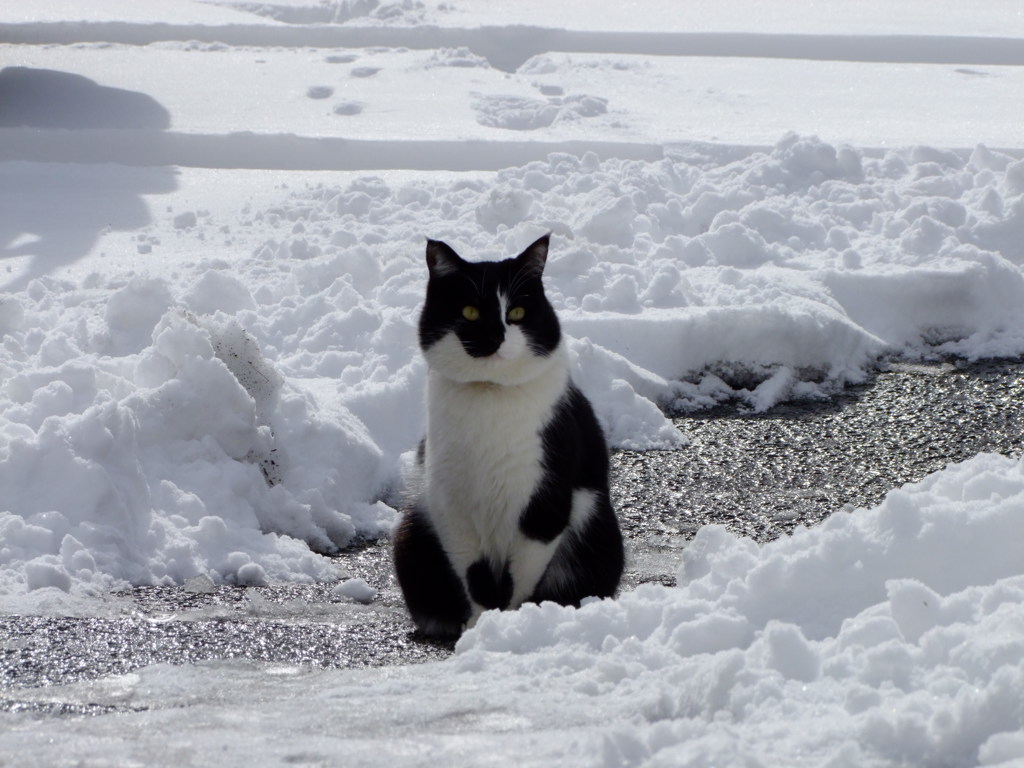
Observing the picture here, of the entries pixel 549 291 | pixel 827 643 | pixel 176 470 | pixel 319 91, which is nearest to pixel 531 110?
pixel 319 91

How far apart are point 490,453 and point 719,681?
1.38 m

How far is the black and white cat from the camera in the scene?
A: 3436 millimetres

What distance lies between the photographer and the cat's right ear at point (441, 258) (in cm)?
356

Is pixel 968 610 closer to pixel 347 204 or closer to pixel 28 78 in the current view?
pixel 347 204

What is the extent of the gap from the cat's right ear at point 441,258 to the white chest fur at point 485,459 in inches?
13.1

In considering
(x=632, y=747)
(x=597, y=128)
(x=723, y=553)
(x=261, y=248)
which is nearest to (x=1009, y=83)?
(x=597, y=128)

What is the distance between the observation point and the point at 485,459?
3.43 meters

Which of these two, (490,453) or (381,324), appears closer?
(490,453)

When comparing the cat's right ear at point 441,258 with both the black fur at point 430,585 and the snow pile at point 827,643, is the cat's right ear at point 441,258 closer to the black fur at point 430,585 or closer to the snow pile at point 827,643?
the black fur at point 430,585

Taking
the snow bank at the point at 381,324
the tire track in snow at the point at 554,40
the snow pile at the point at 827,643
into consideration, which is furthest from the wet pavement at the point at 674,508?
the tire track in snow at the point at 554,40

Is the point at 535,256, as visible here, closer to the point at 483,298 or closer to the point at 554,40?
the point at 483,298

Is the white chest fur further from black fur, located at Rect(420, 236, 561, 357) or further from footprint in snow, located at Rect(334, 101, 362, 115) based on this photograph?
footprint in snow, located at Rect(334, 101, 362, 115)

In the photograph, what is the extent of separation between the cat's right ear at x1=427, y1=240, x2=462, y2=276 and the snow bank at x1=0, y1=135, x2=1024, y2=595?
1067 mm

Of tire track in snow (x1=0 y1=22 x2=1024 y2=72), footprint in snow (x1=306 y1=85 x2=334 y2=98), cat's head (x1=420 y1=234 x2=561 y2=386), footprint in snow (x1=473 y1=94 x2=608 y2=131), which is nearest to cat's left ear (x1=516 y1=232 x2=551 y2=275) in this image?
cat's head (x1=420 y1=234 x2=561 y2=386)
